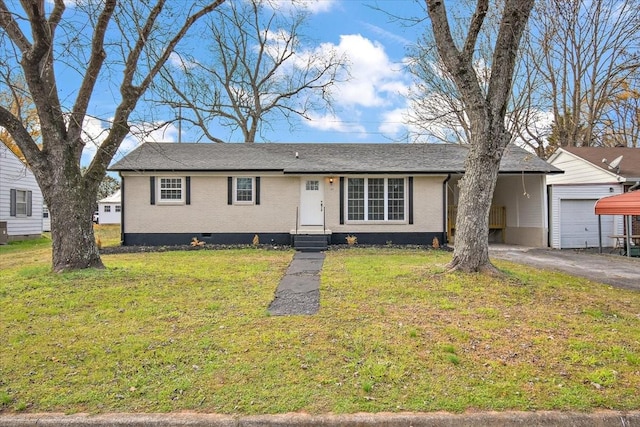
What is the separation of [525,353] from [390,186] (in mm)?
10655

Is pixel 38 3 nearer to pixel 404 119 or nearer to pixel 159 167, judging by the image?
pixel 159 167

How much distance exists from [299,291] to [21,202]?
18.8 meters

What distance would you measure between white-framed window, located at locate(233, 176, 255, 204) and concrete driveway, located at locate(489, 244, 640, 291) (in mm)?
8899

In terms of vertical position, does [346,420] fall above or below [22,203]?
below

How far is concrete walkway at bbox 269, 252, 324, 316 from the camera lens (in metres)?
5.50

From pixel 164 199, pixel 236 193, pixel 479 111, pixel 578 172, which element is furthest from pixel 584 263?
pixel 164 199

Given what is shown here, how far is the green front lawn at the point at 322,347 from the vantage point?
120 inches

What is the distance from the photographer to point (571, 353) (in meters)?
3.87

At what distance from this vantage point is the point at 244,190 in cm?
1429

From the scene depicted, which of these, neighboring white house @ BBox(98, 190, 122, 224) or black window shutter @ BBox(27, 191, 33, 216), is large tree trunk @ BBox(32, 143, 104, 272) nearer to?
black window shutter @ BBox(27, 191, 33, 216)

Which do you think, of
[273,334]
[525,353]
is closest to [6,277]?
[273,334]

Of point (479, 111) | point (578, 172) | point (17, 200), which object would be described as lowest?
point (17, 200)

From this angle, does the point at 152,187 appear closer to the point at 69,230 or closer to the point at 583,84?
the point at 69,230

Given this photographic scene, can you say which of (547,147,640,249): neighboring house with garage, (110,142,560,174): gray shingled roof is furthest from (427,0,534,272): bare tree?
Answer: (547,147,640,249): neighboring house with garage
